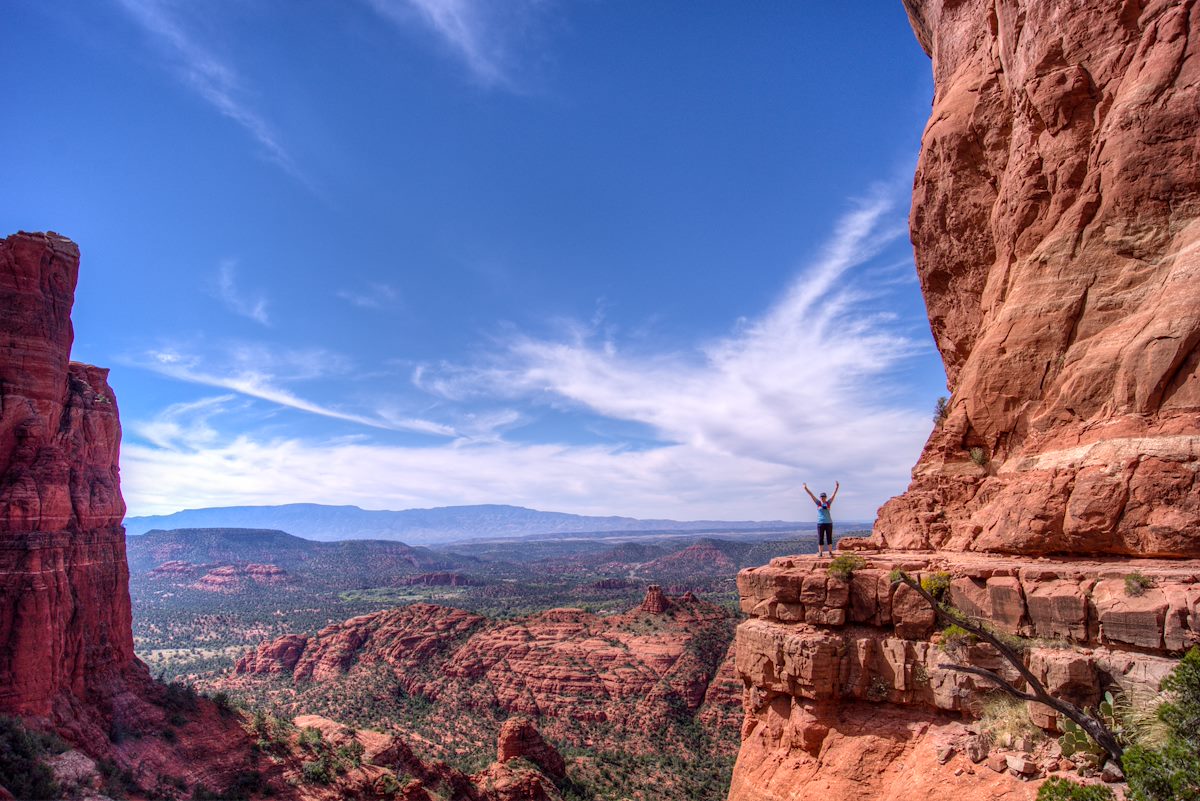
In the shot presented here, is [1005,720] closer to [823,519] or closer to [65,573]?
[823,519]

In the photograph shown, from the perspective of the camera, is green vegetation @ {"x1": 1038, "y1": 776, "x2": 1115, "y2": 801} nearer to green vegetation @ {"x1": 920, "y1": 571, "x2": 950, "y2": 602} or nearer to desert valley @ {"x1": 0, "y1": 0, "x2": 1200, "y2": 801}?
desert valley @ {"x1": 0, "y1": 0, "x2": 1200, "y2": 801}

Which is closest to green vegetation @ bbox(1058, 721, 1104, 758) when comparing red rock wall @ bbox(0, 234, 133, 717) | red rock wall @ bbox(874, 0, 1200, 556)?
red rock wall @ bbox(874, 0, 1200, 556)

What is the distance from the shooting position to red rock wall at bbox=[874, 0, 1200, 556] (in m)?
9.85

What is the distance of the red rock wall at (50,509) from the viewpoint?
26.8 m

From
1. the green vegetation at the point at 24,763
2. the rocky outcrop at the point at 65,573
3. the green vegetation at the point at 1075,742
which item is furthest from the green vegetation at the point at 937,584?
the rocky outcrop at the point at 65,573

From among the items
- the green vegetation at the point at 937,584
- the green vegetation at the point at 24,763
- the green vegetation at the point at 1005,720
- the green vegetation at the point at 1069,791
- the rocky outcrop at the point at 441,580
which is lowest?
the rocky outcrop at the point at 441,580

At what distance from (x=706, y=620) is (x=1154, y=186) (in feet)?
228

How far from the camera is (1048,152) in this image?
12.6m

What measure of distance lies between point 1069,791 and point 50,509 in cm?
3879

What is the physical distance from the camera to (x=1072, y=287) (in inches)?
458

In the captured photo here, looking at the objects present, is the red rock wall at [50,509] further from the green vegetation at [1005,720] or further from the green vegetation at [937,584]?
the green vegetation at [1005,720]

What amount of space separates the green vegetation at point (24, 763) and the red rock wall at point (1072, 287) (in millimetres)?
27317

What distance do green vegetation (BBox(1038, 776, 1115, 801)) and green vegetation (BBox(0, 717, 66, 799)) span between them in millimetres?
26460

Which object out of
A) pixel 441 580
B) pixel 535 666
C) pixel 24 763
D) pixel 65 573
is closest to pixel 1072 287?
pixel 24 763
